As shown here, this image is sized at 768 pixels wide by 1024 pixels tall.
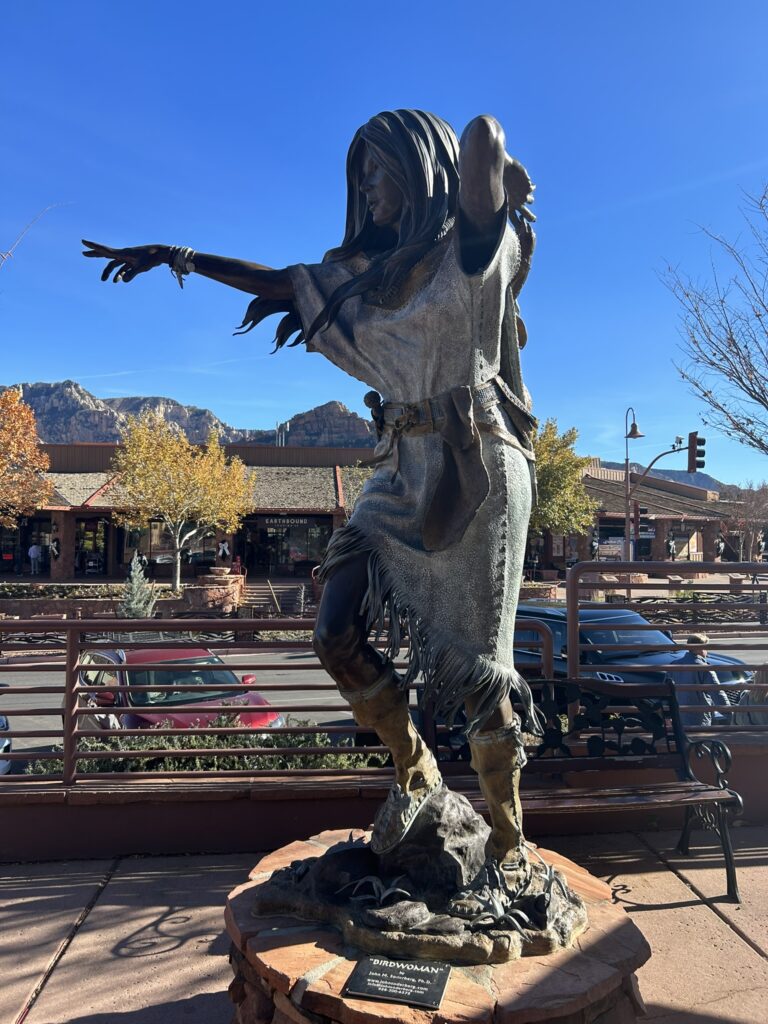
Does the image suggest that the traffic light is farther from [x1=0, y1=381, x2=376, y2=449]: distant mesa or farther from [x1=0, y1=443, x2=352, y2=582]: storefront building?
[x1=0, y1=381, x2=376, y2=449]: distant mesa

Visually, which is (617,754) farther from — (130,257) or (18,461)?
(18,461)

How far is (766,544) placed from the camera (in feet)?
152

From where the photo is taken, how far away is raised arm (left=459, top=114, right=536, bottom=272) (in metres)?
2.16

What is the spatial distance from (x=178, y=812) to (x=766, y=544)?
49.0m

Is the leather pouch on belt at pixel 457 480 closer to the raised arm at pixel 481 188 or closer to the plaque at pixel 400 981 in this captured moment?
the raised arm at pixel 481 188

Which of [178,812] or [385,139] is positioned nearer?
[385,139]

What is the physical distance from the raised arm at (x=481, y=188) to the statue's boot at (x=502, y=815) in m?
1.50

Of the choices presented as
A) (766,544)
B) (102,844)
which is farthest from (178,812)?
(766,544)

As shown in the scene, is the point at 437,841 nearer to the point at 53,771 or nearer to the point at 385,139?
the point at 385,139

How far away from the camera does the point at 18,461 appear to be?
2325 centimetres

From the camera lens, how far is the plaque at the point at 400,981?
1.98 m

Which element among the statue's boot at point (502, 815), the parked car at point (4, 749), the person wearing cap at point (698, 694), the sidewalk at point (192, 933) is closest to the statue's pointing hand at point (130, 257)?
the statue's boot at point (502, 815)

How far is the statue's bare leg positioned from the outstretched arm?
98 cm

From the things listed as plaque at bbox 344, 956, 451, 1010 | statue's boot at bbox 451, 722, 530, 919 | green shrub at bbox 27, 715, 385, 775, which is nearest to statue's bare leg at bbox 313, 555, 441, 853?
statue's boot at bbox 451, 722, 530, 919
